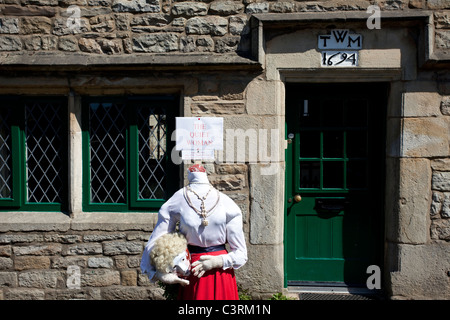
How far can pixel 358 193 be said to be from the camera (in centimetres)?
473

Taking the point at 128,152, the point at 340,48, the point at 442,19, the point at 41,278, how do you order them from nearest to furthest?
the point at 442,19 → the point at 340,48 → the point at 41,278 → the point at 128,152

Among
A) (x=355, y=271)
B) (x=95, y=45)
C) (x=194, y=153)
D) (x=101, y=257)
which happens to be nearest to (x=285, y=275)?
(x=355, y=271)

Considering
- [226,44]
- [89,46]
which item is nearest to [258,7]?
Result: [226,44]

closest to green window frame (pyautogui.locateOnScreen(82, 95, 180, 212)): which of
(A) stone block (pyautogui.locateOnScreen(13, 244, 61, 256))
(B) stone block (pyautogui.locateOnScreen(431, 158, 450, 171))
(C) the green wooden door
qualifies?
(A) stone block (pyautogui.locateOnScreen(13, 244, 61, 256))

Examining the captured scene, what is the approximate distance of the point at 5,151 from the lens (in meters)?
4.79

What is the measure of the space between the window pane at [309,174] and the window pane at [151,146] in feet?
5.23

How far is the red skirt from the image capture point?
2898 millimetres

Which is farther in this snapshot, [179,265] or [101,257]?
[101,257]

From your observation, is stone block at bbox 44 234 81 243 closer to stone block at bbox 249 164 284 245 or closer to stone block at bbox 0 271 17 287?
stone block at bbox 0 271 17 287

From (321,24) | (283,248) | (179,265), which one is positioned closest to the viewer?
(179,265)

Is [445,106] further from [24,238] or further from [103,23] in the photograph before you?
[24,238]

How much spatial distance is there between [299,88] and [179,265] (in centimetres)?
276

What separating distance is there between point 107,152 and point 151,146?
1.68ft

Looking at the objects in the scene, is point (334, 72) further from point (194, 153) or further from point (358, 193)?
point (194, 153)
